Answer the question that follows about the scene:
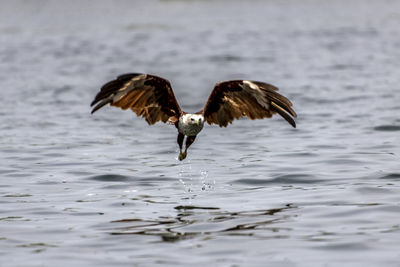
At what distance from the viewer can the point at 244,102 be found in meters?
11.8

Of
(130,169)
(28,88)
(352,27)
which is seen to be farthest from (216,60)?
(130,169)

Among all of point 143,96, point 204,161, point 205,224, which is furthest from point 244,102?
point 204,161

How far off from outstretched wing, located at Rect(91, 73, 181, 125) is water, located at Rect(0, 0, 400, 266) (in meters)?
1.29

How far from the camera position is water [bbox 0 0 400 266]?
927 centimetres

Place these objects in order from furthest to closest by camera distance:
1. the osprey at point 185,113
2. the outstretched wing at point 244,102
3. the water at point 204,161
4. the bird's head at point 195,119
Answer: the outstretched wing at point 244,102
the osprey at point 185,113
the bird's head at point 195,119
the water at point 204,161

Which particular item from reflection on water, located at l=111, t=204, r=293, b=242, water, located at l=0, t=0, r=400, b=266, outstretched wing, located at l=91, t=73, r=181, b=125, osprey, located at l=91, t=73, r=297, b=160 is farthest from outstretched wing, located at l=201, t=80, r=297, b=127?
reflection on water, located at l=111, t=204, r=293, b=242

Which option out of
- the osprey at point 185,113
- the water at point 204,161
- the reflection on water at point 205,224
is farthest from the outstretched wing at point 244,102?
the reflection on water at point 205,224

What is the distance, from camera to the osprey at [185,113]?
11133mm

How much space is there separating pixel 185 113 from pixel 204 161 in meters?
3.61

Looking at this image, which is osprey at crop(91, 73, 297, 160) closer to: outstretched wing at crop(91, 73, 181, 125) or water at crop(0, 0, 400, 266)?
outstretched wing at crop(91, 73, 181, 125)

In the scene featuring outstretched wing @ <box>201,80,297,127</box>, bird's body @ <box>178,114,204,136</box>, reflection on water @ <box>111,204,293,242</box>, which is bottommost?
reflection on water @ <box>111,204,293,242</box>

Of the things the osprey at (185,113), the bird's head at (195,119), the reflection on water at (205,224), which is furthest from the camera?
the osprey at (185,113)

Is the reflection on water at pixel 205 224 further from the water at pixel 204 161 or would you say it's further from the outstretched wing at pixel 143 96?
the outstretched wing at pixel 143 96

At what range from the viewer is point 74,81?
25906mm
